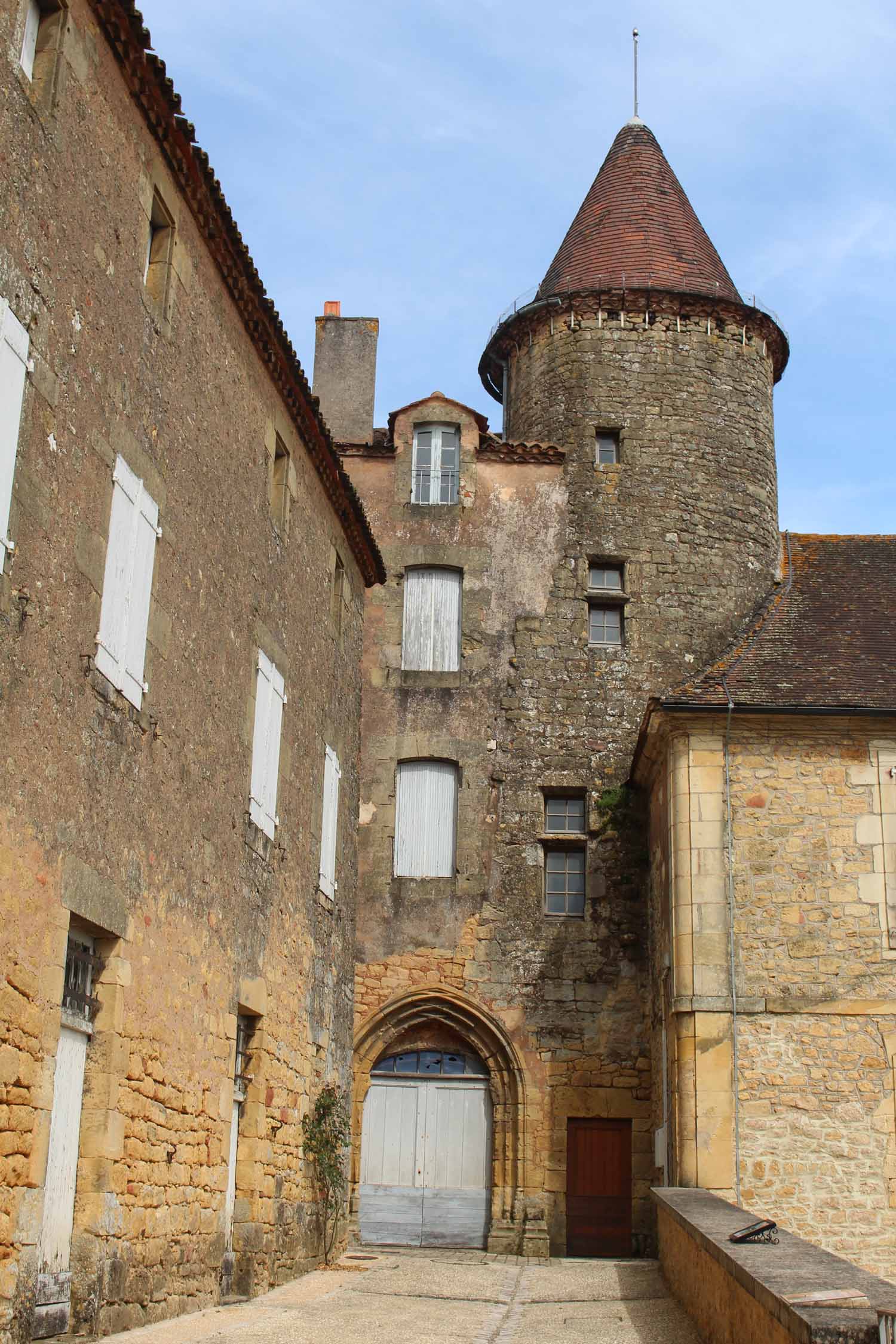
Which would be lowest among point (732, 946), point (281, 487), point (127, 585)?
point (732, 946)

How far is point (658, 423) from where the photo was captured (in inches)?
674

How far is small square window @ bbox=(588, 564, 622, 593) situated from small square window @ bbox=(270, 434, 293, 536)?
6.17 meters

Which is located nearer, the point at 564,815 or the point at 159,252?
the point at 159,252

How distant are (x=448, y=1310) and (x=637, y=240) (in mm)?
13396

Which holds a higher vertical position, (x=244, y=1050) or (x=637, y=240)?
(x=637, y=240)

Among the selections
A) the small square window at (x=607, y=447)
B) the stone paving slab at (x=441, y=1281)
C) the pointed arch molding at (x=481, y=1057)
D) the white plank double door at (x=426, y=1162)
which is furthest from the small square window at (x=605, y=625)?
the stone paving slab at (x=441, y=1281)

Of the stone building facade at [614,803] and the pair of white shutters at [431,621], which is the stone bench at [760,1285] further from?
the pair of white shutters at [431,621]

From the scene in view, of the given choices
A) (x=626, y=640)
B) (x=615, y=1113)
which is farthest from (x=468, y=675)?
(x=615, y=1113)

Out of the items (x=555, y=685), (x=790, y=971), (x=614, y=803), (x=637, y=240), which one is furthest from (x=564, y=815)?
(x=637, y=240)

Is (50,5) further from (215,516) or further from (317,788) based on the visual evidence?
(317,788)

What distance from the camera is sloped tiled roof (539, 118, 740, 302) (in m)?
17.9

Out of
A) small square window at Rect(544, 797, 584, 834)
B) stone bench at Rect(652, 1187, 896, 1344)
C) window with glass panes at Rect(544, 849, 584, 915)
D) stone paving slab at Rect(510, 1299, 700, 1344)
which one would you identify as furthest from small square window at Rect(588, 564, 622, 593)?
stone paving slab at Rect(510, 1299, 700, 1344)

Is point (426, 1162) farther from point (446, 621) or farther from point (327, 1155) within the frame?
point (446, 621)

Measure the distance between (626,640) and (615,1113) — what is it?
5.14m
